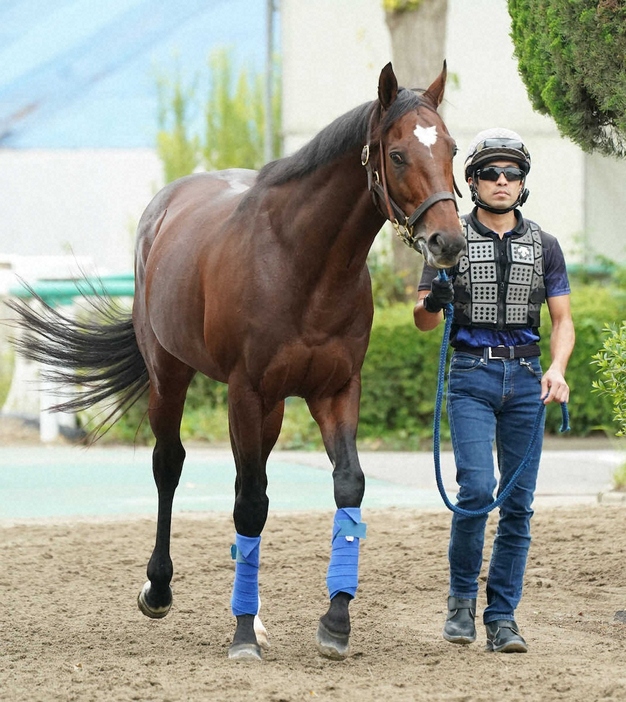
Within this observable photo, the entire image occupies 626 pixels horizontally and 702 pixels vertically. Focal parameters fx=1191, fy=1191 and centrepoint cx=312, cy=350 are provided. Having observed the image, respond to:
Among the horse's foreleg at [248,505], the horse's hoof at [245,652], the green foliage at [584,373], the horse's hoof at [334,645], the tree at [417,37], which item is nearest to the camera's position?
the horse's hoof at [334,645]

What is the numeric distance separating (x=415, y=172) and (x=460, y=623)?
1.70 meters

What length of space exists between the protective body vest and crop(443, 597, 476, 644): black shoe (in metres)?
1.04

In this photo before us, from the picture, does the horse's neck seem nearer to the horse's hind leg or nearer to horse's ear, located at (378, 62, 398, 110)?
horse's ear, located at (378, 62, 398, 110)

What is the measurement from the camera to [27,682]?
159 inches

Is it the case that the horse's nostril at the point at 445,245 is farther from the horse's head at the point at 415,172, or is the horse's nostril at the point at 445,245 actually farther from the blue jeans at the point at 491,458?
the blue jeans at the point at 491,458

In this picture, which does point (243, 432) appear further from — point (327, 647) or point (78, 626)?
point (78, 626)

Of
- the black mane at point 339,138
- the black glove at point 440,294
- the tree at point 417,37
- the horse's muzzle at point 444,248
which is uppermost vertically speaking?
the tree at point 417,37

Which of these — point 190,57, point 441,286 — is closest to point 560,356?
point 441,286

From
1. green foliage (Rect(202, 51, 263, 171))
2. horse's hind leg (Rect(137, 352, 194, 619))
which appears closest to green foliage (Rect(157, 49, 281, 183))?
green foliage (Rect(202, 51, 263, 171))

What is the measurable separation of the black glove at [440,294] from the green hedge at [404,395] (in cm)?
654

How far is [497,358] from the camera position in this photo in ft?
14.2

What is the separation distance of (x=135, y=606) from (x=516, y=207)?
2520mm

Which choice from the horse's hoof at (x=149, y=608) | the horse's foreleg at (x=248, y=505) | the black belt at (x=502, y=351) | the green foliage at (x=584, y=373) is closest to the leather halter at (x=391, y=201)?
the black belt at (x=502, y=351)

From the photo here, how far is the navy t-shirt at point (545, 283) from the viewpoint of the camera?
439cm
